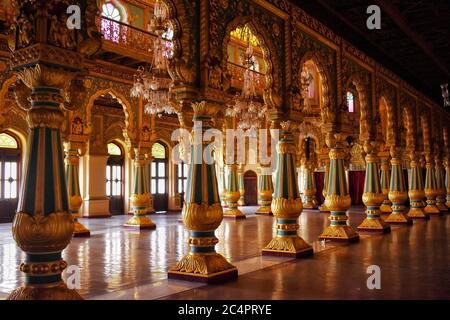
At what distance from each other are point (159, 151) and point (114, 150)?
88.9 inches

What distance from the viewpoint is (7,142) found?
15.1 metres

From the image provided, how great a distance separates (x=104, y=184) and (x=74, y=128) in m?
6.70

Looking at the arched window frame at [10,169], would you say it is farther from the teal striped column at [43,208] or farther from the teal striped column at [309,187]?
the teal striped column at [43,208]

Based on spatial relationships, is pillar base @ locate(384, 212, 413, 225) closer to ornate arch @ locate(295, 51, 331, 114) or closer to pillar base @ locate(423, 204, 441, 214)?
pillar base @ locate(423, 204, 441, 214)

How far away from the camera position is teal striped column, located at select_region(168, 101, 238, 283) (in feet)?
18.7

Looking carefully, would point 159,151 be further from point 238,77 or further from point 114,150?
point 238,77

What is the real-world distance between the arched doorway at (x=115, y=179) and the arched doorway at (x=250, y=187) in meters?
8.03

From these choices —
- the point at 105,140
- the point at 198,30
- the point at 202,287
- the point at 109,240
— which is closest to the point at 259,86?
the point at 105,140

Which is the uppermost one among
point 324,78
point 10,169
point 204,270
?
point 324,78

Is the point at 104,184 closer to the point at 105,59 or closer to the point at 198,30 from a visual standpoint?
the point at 105,59

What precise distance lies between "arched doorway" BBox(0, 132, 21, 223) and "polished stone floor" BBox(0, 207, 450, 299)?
4470mm


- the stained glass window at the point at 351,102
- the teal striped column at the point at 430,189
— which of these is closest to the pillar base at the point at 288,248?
the teal striped column at the point at 430,189

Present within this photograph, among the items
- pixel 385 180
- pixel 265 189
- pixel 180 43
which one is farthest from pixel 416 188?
pixel 180 43

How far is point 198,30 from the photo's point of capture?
5.89 m
